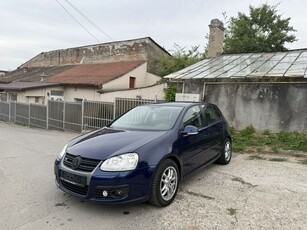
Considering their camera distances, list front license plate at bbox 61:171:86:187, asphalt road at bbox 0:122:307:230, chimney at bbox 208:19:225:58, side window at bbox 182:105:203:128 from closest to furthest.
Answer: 1. asphalt road at bbox 0:122:307:230
2. front license plate at bbox 61:171:86:187
3. side window at bbox 182:105:203:128
4. chimney at bbox 208:19:225:58

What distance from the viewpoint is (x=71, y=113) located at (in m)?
13.0

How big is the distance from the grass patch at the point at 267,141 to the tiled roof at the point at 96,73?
10256mm

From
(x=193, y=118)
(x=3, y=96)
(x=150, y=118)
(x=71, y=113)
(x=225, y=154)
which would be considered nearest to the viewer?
(x=150, y=118)

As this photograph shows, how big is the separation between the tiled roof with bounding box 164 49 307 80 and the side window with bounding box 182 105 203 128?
459cm

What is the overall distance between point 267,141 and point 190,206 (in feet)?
17.1

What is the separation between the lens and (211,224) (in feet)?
10.8

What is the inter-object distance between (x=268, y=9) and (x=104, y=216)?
89.1 feet

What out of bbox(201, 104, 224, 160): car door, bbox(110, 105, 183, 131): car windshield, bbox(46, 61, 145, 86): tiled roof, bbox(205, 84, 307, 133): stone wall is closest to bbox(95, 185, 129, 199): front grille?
bbox(110, 105, 183, 131): car windshield

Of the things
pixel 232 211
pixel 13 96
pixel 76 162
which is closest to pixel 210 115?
pixel 232 211

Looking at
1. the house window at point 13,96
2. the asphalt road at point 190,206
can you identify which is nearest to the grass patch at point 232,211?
the asphalt road at point 190,206

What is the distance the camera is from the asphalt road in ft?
10.9

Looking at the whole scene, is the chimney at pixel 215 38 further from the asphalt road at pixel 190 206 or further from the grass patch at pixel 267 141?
the asphalt road at pixel 190 206

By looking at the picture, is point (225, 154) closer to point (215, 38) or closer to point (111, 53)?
point (215, 38)

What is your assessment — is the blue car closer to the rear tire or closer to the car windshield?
the car windshield
